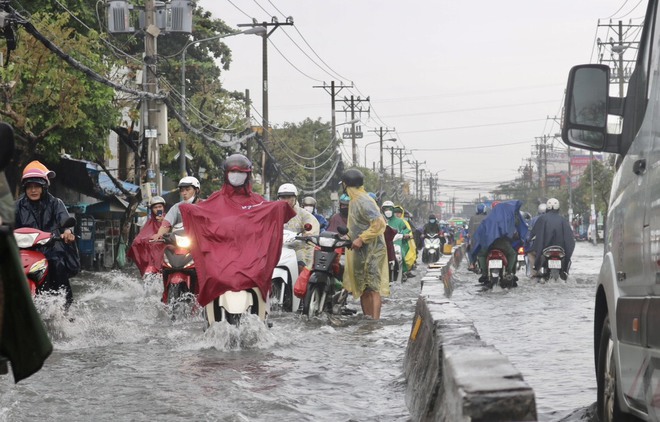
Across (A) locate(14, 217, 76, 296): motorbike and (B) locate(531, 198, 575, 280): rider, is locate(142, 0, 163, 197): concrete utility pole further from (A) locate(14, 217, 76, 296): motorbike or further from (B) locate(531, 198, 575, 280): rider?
(A) locate(14, 217, 76, 296): motorbike

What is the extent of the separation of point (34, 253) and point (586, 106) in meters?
5.80

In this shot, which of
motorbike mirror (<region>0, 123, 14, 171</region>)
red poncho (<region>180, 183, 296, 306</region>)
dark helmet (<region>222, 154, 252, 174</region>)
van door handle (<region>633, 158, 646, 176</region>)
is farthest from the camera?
dark helmet (<region>222, 154, 252, 174</region>)

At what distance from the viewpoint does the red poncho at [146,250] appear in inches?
631

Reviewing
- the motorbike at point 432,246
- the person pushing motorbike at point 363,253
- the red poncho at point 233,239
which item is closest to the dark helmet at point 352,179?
the person pushing motorbike at point 363,253

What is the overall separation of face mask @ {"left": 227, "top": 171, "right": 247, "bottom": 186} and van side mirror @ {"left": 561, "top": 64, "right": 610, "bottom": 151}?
18.1ft

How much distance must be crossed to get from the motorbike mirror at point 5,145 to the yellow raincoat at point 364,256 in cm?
921

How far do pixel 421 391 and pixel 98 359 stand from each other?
363cm

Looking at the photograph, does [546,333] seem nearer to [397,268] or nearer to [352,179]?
[352,179]

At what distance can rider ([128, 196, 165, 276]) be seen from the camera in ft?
52.7

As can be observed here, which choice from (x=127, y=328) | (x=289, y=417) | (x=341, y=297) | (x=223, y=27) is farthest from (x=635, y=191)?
(x=223, y=27)

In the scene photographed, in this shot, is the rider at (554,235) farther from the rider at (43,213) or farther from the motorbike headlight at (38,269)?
the motorbike headlight at (38,269)

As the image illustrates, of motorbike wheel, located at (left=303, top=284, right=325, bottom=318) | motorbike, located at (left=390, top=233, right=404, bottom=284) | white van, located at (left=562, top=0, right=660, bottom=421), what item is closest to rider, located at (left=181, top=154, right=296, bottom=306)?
motorbike wheel, located at (left=303, top=284, right=325, bottom=318)

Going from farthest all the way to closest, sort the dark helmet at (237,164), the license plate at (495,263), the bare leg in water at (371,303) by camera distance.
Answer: the license plate at (495,263)
the bare leg in water at (371,303)
the dark helmet at (237,164)

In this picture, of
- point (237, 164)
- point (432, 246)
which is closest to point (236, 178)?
point (237, 164)
